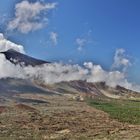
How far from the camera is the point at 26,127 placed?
4428 cm

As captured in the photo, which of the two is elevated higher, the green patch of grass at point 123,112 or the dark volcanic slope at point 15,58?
the dark volcanic slope at point 15,58

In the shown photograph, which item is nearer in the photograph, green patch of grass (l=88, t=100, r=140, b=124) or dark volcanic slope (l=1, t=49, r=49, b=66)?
green patch of grass (l=88, t=100, r=140, b=124)

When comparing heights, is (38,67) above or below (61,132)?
above

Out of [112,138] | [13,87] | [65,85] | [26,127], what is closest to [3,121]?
[26,127]

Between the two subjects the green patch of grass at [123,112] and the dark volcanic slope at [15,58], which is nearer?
the green patch of grass at [123,112]

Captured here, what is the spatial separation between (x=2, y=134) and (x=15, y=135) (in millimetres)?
1440

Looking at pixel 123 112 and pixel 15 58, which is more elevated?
pixel 15 58

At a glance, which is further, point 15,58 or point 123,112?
point 15,58

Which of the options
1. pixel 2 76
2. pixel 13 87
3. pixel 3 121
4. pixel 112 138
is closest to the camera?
pixel 112 138

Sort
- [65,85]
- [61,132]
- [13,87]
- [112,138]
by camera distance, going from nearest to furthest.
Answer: [112,138] → [61,132] → [13,87] → [65,85]

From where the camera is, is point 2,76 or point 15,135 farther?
point 2,76

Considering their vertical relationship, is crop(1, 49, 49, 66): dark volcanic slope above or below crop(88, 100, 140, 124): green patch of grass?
above

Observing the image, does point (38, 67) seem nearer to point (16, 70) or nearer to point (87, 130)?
point (16, 70)

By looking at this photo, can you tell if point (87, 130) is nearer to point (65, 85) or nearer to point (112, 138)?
point (112, 138)
